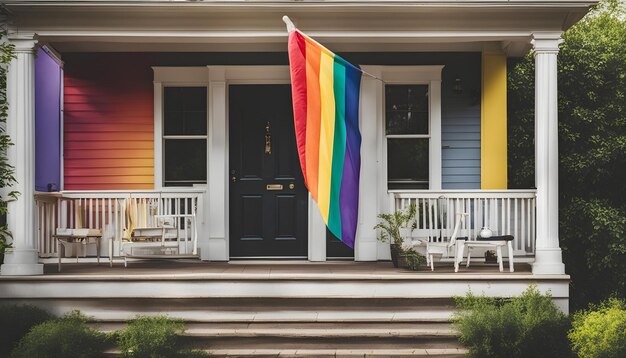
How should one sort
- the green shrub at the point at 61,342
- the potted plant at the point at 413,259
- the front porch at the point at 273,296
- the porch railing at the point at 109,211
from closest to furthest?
1. the green shrub at the point at 61,342
2. the front porch at the point at 273,296
3. the potted plant at the point at 413,259
4. the porch railing at the point at 109,211

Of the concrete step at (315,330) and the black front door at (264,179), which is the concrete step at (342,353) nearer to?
the concrete step at (315,330)

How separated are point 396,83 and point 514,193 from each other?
7.35 feet

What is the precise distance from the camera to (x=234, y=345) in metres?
7.14

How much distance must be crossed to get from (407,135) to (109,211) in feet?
13.2

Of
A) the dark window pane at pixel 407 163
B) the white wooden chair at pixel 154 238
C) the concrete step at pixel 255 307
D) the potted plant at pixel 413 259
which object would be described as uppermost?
the dark window pane at pixel 407 163

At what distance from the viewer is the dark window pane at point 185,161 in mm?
9555

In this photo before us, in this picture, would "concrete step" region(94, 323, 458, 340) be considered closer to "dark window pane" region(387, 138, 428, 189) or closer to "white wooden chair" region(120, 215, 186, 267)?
"white wooden chair" region(120, 215, 186, 267)

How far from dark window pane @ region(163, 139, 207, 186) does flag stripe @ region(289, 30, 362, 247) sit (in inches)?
126

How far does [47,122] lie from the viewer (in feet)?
28.8

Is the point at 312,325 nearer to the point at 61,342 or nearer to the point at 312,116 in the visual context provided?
the point at 312,116

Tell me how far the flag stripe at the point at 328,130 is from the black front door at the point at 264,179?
286 centimetres

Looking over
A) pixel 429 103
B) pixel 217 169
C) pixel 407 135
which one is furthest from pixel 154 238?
pixel 429 103

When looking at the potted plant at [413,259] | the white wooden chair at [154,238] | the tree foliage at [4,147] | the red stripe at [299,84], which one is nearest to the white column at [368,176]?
the potted plant at [413,259]

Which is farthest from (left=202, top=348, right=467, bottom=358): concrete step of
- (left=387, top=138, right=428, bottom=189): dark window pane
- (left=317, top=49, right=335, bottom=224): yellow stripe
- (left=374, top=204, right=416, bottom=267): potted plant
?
(left=387, top=138, right=428, bottom=189): dark window pane
